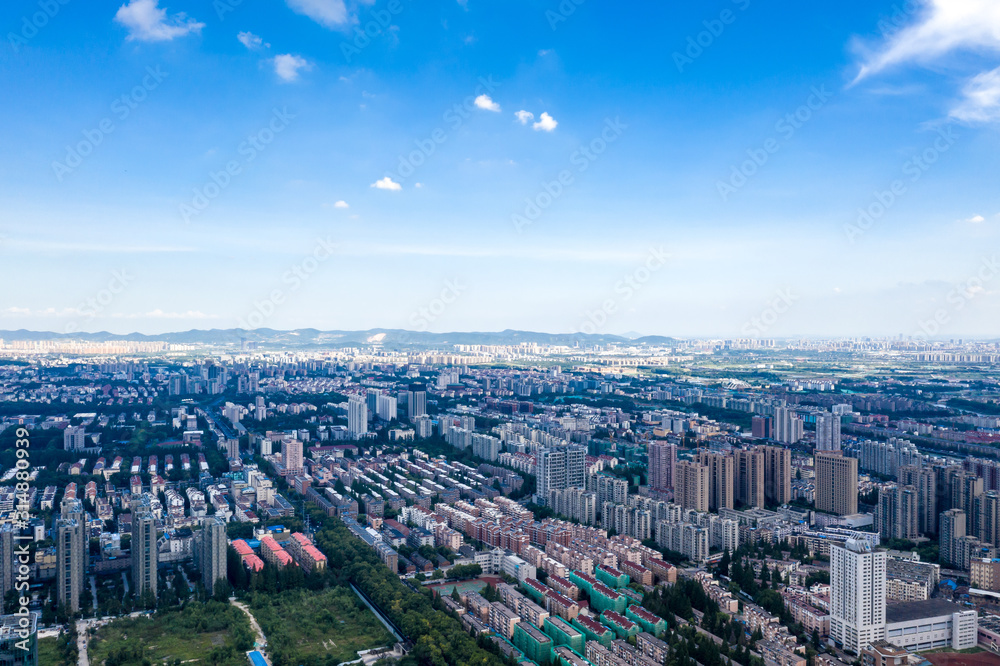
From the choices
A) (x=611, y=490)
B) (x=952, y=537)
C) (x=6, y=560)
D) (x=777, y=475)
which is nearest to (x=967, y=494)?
(x=952, y=537)

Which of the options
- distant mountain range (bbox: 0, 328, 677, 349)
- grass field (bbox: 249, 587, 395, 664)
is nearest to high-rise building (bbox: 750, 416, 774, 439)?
grass field (bbox: 249, 587, 395, 664)

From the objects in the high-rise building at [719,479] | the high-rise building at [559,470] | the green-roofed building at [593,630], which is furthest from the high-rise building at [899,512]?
the green-roofed building at [593,630]

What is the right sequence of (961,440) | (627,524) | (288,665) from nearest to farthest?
1. (288,665)
2. (627,524)
3. (961,440)

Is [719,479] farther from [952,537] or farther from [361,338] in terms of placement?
[361,338]

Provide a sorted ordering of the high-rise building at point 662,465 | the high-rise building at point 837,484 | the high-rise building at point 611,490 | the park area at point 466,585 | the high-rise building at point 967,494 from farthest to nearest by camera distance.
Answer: the high-rise building at point 662,465, the high-rise building at point 611,490, the high-rise building at point 837,484, the high-rise building at point 967,494, the park area at point 466,585

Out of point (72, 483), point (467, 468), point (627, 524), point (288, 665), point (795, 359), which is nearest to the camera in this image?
point (288, 665)

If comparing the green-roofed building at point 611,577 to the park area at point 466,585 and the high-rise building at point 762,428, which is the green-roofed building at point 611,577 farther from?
the high-rise building at point 762,428

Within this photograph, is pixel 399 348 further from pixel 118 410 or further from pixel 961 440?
pixel 961 440

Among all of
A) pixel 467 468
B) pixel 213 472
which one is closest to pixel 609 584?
pixel 467 468
